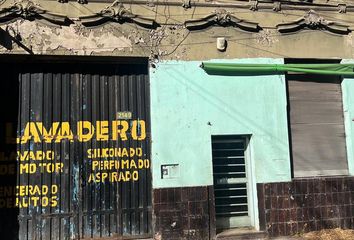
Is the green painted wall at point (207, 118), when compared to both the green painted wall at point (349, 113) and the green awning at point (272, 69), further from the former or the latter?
the green painted wall at point (349, 113)

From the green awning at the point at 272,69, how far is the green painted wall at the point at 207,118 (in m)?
0.13

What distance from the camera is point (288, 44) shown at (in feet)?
33.6

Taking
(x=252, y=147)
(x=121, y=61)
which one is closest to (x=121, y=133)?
(x=121, y=61)

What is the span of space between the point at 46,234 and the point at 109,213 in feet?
4.27

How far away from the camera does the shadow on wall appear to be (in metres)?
8.73

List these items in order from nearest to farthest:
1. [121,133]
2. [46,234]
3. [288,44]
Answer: [46,234] → [121,133] → [288,44]

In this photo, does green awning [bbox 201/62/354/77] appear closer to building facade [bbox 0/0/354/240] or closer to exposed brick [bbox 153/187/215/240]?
building facade [bbox 0/0/354/240]

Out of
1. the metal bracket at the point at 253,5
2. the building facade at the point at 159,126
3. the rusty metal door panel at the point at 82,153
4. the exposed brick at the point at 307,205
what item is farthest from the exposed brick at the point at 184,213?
the metal bracket at the point at 253,5

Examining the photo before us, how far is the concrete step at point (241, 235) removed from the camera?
9.27 metres

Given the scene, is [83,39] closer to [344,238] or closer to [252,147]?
[252,147]

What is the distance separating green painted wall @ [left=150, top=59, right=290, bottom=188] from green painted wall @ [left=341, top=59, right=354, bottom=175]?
1669 millimetres

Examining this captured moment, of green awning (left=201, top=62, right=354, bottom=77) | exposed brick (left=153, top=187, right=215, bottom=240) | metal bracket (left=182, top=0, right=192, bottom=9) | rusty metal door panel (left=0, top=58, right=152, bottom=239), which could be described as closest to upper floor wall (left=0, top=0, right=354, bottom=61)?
metal bracket (left=182, top=0, right=192, bottom=9)

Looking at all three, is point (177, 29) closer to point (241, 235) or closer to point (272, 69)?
point (272, 69)

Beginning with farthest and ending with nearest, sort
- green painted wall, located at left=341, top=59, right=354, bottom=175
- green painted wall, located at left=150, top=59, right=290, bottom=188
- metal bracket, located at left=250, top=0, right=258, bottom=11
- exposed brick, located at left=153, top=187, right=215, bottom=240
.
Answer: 1. green painted wall, located at left=341, top=59, right=354, bottom=175
2. metal bracket, located at left=250, top=0, right=258, bottom=11
3. green painted wall, located at left=150, top=59, right=290, bottom=188
4. exposed brick, located at left=153, top=187, right=215, bottom=240
